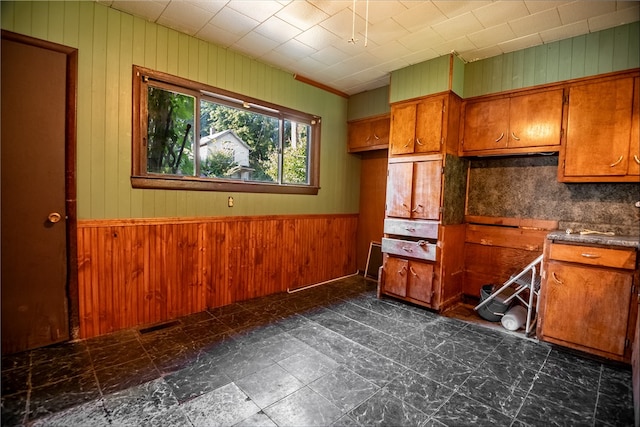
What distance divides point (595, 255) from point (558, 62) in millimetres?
1858

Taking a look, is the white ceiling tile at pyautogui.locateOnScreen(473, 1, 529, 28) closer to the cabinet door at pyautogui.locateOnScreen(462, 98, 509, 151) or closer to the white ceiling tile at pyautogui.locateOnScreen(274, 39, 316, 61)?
the cabinet door at pyautogui.locateOnScreen(462, 98, 509, 151)

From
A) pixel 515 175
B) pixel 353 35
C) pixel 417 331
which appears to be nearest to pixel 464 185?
pixel 515 175

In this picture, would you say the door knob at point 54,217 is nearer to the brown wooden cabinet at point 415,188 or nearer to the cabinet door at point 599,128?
the brown wooden cabinet at point 415,188

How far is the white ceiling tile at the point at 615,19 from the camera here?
7.67ft

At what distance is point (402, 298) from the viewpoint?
3.54 metres

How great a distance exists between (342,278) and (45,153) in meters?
3.72

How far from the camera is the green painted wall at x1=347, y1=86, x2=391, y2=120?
13.8 feet

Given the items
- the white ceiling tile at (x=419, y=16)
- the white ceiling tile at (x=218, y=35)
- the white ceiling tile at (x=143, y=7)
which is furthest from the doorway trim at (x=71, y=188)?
the white ceiling tile at (x=419, y=16)

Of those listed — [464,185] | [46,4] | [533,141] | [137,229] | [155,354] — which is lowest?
[155,354]

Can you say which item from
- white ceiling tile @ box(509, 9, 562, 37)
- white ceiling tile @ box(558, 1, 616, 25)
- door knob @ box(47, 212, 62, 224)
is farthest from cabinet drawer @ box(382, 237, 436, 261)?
door knob @ box(47, 212, 62, 224)

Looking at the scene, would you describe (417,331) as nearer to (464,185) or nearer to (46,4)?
(464,185)

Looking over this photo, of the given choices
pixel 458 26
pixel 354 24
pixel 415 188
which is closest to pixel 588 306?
pixel 415 188

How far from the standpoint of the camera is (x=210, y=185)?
10.3ft

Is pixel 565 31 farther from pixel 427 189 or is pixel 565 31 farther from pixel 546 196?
pixel 427 189
